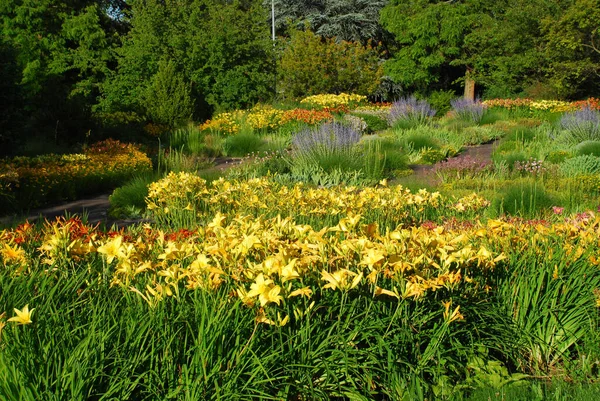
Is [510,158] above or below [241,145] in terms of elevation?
above

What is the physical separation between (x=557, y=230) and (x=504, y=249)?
0.54m

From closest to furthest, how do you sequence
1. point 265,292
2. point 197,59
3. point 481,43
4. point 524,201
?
1. point 265,292
2. point 524,201
3. point 197,59
4. point 481,43

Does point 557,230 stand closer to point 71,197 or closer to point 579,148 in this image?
point 71,197

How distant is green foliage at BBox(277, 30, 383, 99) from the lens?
85.1 ft

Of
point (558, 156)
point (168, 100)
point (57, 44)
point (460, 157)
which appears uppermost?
point (57, 44)

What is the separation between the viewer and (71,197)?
364 inches

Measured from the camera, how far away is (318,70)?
26297mm

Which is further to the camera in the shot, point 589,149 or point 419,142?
point 419,142

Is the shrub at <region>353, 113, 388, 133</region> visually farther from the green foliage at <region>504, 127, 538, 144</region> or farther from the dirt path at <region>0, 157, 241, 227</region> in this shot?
the dirt path at <region>0, 157, 241, 227</region>

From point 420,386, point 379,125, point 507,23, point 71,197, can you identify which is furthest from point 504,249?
point 507,23

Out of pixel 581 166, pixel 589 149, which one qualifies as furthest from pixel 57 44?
pixel 581 166

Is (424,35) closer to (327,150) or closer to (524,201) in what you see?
(327,150)

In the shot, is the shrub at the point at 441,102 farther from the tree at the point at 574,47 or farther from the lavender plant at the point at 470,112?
the lavender plant at the point at 470,112

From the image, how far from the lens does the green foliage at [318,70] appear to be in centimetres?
2594
